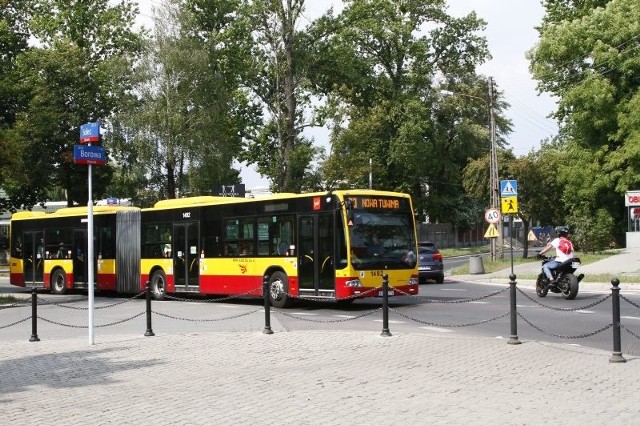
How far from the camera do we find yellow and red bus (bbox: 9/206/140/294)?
27.9 m

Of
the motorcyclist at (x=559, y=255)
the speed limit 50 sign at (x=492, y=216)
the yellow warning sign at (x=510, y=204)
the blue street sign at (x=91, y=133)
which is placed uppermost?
the blue street sign at (x=91, y=133)

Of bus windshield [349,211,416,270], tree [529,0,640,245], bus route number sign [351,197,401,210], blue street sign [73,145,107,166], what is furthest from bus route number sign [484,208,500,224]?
blue street sign [73,145,107,166]

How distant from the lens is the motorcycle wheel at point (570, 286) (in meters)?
21.5

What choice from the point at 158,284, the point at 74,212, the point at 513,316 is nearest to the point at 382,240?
the point at 513,316

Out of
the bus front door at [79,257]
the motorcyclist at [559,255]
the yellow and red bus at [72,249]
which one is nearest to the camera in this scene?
the motorcyclist at [559,255]

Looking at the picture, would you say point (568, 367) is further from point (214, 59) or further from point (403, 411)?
point (214, 59)

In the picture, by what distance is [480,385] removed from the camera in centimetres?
968

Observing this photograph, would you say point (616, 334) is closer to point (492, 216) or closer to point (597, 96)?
point (492, 216)

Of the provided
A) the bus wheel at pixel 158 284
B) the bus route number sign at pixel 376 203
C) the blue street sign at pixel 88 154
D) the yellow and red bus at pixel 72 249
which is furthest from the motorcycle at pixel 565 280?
the yellow and red bus at pixel 72 249

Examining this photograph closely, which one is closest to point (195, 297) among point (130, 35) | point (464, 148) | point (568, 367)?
point (568, 367)

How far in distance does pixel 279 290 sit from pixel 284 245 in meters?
1.17

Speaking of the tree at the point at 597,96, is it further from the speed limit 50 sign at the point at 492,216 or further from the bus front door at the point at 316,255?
the bus front door at the point at 316,255

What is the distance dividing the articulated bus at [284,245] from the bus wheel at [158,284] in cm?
3

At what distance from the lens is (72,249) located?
30.1m
